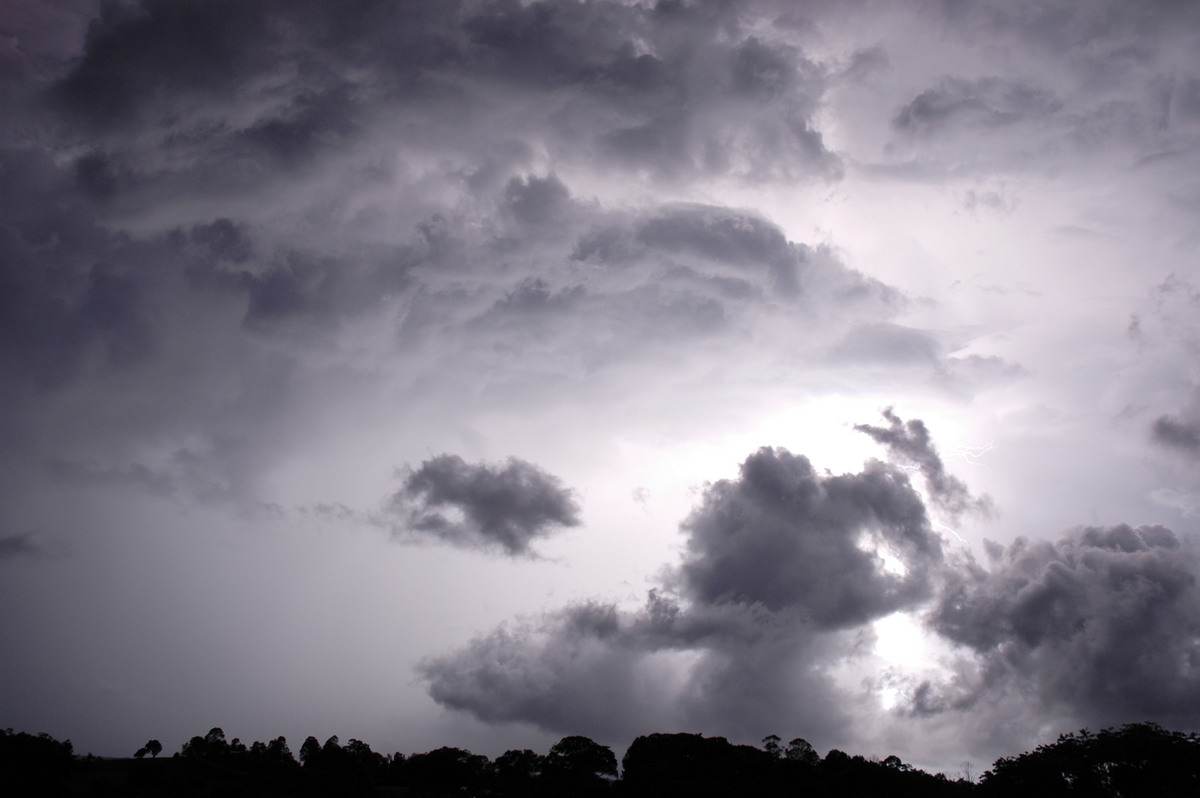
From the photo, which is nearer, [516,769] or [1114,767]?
[1114,767]

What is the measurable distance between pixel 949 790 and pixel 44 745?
14741cm

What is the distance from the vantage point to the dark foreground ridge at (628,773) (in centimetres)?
10781

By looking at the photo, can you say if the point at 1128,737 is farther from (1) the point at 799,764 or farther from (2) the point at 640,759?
(2) the point at 640,759

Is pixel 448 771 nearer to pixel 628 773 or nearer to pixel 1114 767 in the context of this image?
pixel 628 773

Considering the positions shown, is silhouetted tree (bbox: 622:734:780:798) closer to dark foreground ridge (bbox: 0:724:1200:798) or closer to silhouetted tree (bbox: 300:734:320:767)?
dark foreground ridge (bbox: 0:724:1200:798)

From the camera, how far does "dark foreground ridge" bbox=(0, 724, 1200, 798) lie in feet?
354

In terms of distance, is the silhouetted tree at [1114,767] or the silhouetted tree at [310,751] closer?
the silhouetted tree at [1114,767]

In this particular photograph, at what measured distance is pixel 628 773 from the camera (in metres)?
144

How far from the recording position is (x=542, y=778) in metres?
164

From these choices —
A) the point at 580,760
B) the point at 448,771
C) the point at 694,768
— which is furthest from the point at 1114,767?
the point at 448,771

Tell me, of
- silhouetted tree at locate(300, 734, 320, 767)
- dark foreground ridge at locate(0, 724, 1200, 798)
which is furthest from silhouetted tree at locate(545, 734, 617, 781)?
silhouetted tree at locate(300, 734, 320, 767)

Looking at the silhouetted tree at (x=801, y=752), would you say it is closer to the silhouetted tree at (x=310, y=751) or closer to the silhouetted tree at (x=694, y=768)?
the silhouetted tree at (x=694, y=768)

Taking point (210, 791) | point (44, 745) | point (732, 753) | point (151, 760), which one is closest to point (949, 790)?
point (732, 753)

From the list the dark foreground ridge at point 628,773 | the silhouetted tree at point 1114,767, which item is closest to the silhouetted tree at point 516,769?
the dark foreground ridge at point 628,773
